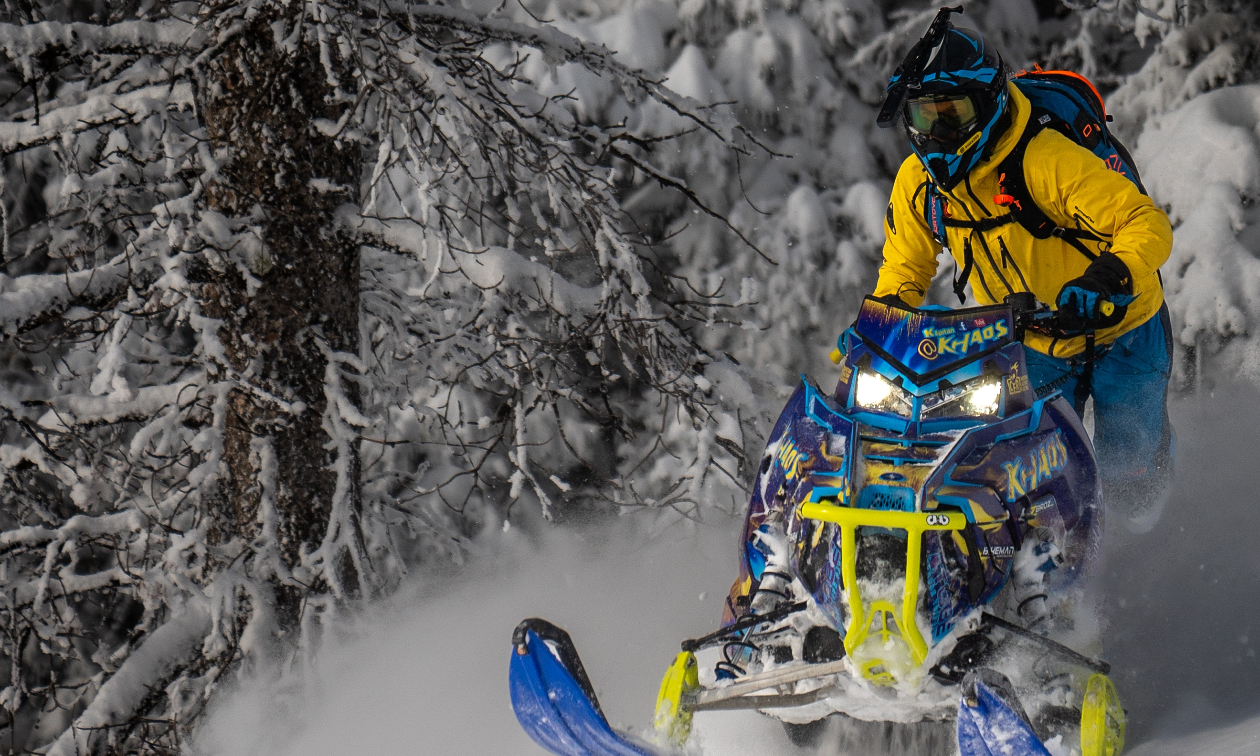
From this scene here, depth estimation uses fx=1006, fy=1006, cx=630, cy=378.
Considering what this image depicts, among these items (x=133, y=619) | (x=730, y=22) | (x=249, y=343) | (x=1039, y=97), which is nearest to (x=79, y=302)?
(x=249, y=343)

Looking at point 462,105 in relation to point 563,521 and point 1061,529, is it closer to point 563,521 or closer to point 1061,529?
point 1061,529

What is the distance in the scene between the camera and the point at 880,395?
10.1 feet

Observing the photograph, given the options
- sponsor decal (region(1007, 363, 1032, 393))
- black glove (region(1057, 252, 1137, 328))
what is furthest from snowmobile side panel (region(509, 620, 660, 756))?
black glove (region(1057, 252, 1137, 328))

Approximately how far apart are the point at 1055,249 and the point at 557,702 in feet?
8.13

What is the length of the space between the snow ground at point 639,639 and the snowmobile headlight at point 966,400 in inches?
43.2

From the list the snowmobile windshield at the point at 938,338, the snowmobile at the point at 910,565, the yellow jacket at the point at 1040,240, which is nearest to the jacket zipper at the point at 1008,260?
the yellow jacket at the point at 1040,240

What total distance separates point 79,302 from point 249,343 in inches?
25.7

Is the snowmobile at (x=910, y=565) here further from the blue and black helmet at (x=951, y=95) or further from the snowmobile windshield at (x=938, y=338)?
the blue and black helmet at (x=951, y=95)

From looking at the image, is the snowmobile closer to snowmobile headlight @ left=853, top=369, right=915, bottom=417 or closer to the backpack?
snowmobile headlight @ left=853, top=369, right=915, bottom=417

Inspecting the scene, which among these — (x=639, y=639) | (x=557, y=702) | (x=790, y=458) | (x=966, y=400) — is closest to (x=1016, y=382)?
(x=966, y=400)

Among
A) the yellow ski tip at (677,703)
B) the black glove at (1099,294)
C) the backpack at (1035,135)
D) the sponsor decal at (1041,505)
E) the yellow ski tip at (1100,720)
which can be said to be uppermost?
the backpack at (1035,135)

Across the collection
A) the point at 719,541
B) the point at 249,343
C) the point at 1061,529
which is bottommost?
the point at 719,541

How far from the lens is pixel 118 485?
4.61 meters

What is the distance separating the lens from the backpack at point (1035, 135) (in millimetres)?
3639
